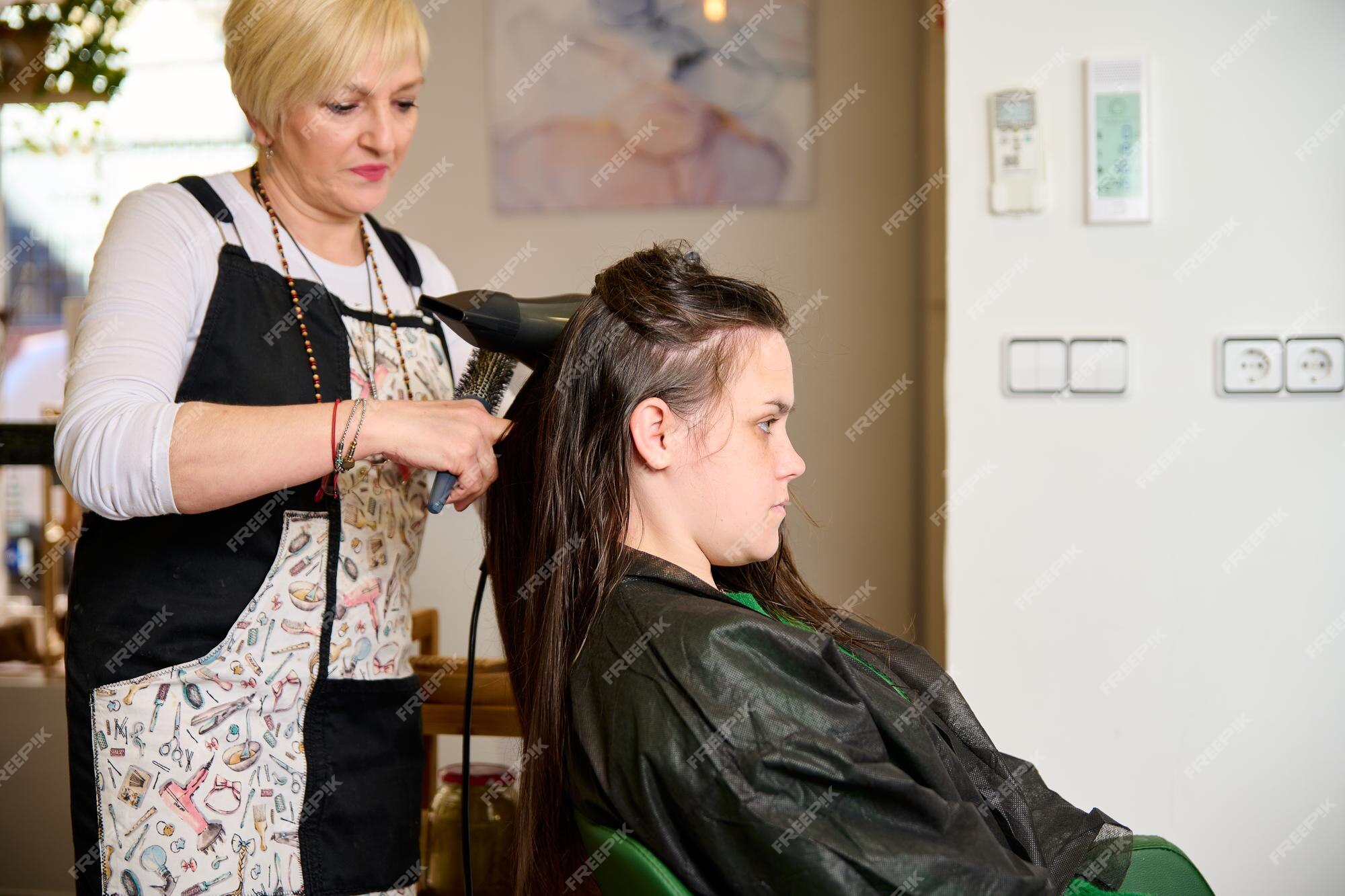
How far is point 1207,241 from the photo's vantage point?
1.76 m

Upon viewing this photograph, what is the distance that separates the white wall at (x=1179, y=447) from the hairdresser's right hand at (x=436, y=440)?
91 cm

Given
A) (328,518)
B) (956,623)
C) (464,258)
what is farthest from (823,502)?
(328,518)

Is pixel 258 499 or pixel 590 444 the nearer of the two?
pixel 590 444

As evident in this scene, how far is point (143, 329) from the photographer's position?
1.22m

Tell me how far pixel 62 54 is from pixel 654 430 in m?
2.50

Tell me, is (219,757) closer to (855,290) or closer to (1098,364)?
(1098,364)

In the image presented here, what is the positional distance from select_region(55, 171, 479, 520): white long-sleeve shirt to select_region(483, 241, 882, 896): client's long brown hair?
0.40 metres

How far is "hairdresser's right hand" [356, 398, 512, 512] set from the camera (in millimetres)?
1164
